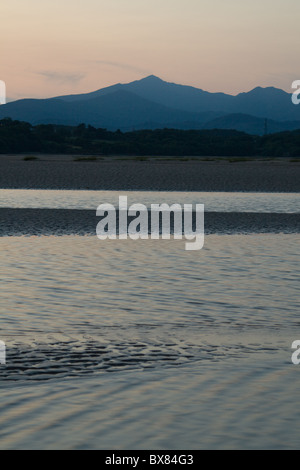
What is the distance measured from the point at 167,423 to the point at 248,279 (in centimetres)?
865

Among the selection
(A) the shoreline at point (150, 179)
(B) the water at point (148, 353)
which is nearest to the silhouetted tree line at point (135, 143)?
(A) the shoreline at point (150, 179)

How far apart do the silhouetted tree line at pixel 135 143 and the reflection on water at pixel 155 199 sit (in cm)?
9617

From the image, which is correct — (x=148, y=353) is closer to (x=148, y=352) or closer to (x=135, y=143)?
(x=148, y=352)

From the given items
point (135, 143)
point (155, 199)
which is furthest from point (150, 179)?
point (135, 143)

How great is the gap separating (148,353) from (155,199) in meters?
31.0

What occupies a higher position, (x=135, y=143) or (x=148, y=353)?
(x=135, y=143)

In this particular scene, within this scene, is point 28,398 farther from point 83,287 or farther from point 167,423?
point 83,287

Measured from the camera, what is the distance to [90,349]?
34.7ft

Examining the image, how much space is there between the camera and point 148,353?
410 inches

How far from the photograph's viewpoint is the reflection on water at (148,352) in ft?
24.9

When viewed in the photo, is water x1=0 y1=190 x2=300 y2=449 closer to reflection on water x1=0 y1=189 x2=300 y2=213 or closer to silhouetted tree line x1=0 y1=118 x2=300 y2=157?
reflection on water x1=0 y1=189 x2=300 y2=213

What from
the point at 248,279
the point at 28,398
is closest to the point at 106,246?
the point at 248,279

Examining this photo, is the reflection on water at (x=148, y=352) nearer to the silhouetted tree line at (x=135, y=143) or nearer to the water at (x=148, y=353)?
the water at (x=148, y=353)
